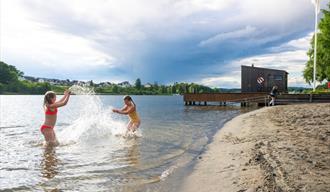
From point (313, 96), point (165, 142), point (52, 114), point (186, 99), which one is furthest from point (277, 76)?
point (52, 114)

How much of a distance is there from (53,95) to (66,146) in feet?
7.41

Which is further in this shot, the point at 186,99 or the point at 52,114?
the point at 186,99

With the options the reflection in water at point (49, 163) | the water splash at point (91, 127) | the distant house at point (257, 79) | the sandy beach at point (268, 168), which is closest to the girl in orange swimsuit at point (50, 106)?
the reflection in water at point (49, 163)

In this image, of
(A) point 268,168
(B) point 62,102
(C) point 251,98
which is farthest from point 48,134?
(C) point 251,98

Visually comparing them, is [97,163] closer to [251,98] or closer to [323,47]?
[251,98]

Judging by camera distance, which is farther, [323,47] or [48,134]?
[323,47]

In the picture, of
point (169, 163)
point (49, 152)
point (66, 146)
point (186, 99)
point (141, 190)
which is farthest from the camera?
point (186, 99)

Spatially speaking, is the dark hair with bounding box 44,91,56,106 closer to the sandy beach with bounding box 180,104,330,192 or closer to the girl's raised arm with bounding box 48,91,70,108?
the girl's raised arm with bounding box 48,91,70,108

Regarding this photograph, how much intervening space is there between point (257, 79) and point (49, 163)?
2057 inches

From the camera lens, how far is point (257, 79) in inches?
2245

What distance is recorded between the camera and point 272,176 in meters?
5.86

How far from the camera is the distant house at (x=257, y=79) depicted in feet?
185

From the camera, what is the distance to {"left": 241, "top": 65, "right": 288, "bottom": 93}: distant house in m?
56.3

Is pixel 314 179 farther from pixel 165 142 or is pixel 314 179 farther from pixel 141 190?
pixel 165 142
